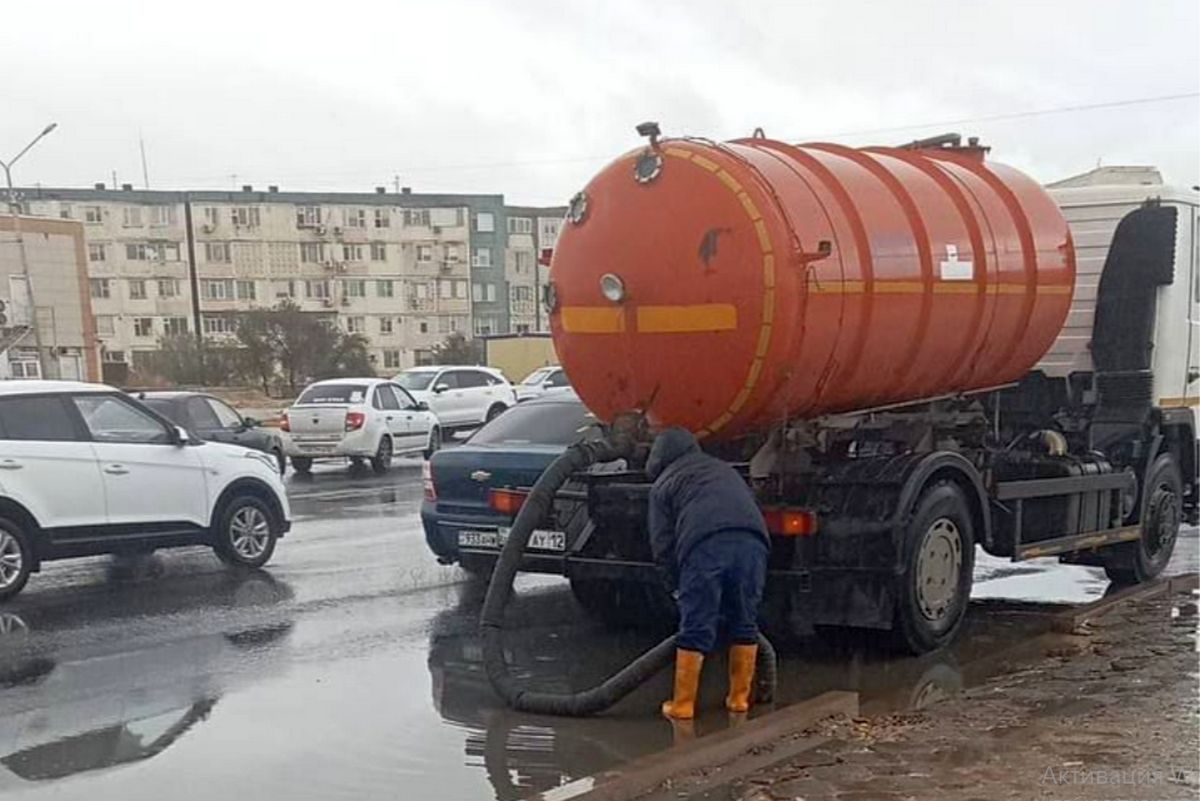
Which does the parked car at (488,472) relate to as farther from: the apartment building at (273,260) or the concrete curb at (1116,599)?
the apartment building at (273,260)

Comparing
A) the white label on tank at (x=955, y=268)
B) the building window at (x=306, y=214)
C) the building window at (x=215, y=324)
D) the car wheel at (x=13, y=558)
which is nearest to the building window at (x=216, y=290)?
the building window at (x=215, y=324)

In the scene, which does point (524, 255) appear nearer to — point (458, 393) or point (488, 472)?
point (458, 393)

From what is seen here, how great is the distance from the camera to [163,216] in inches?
3172

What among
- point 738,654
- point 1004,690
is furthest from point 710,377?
point 1004,690

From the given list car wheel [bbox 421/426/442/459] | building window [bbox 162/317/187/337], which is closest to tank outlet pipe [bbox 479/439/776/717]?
car wheel [bbox 421/426/442/459]

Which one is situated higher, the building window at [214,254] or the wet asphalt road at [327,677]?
the building window at [214,254]

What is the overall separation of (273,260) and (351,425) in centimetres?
6290

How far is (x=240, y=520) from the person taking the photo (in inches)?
446

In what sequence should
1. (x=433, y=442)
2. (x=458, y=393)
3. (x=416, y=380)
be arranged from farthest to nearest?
(x=416, y=380)
(x=458, y=393)
(x=433, y=442)

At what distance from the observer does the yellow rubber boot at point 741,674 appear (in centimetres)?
642

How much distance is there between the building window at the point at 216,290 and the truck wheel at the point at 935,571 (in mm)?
77436

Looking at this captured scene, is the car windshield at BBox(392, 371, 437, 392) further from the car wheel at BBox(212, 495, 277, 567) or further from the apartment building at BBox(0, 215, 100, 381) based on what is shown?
the apartment building at BBox(0, 215, 100, 381)

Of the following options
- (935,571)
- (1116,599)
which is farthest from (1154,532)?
(935,571)

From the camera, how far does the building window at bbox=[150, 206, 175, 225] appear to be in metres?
80.6
